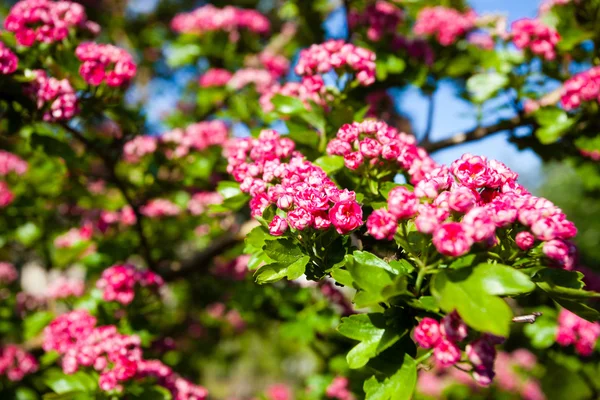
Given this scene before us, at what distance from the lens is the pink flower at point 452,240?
1.10m

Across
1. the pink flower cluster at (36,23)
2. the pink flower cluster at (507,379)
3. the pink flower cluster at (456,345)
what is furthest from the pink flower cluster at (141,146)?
the pink flower cluster at (507,379)

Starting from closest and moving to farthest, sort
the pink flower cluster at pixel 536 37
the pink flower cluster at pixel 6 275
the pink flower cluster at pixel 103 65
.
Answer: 1. the pink flower cluster at pixel 103 65
2. the pink flower cluster at pixel 536 37
3. the pink flower cluster at pixel 6 275

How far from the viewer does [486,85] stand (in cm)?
276

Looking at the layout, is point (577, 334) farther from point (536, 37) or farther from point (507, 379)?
point (507, 379)

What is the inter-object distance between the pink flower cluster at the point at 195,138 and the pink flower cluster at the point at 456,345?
97.6 inches

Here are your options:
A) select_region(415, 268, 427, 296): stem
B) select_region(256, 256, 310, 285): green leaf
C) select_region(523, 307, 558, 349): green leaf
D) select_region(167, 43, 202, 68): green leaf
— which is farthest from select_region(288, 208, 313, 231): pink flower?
select_region(167, 43, 202, 68): green leaf

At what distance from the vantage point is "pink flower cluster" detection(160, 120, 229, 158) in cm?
328

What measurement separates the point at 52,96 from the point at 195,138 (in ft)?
4.32

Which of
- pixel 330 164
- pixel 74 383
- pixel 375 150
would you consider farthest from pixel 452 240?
pixel 74 383

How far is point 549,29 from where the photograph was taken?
2.67m

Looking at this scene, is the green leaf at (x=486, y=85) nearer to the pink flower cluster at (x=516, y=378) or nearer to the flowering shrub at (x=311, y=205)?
the flowering shrub at (x=311, y=205)

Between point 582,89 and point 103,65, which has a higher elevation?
point 103,65

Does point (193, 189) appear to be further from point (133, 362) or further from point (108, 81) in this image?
point (133, 362)

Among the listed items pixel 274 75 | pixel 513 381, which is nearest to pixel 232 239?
pixel 274 75
